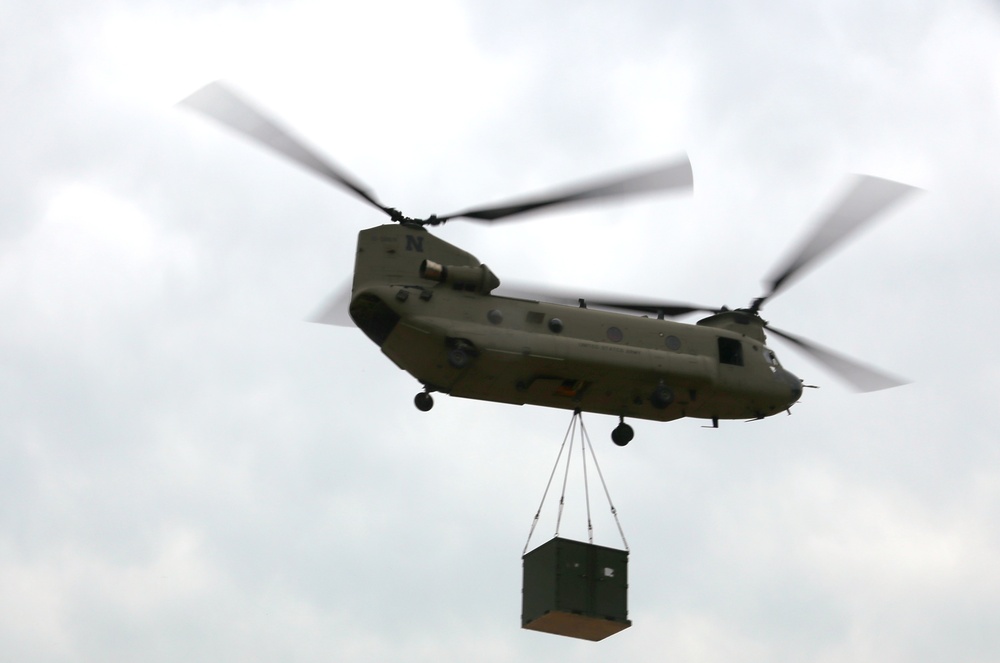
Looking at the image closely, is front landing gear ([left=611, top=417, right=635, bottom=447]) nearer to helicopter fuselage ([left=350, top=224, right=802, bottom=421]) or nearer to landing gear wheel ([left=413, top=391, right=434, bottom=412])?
helicopter fuselage ([left=350, top=224, right=802, bottom=421])

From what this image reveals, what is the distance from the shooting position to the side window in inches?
936

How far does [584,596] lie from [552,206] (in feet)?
21.3

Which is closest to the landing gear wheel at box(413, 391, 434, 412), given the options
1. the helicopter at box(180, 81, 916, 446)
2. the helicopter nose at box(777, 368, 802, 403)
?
the helicopter at box(180, 81, 916, 446)

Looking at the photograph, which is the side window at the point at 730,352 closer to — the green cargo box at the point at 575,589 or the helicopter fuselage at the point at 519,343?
the helicopter fuselage at the point at 519,343

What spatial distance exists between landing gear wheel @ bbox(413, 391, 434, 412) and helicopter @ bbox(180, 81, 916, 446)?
0.07 feet

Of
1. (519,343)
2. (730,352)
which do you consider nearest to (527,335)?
(519,343)

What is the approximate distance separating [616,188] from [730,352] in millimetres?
4003

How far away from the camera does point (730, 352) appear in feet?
78.3

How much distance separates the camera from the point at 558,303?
23266 millimetres

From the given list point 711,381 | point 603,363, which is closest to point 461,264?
point 603,363

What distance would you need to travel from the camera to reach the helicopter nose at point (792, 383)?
24.3 m

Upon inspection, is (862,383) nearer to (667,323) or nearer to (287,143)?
(667,323)

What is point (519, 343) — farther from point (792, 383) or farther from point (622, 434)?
point (792, 383)

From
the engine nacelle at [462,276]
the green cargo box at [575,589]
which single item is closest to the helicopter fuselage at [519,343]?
the engine nacelle at [462,276]
